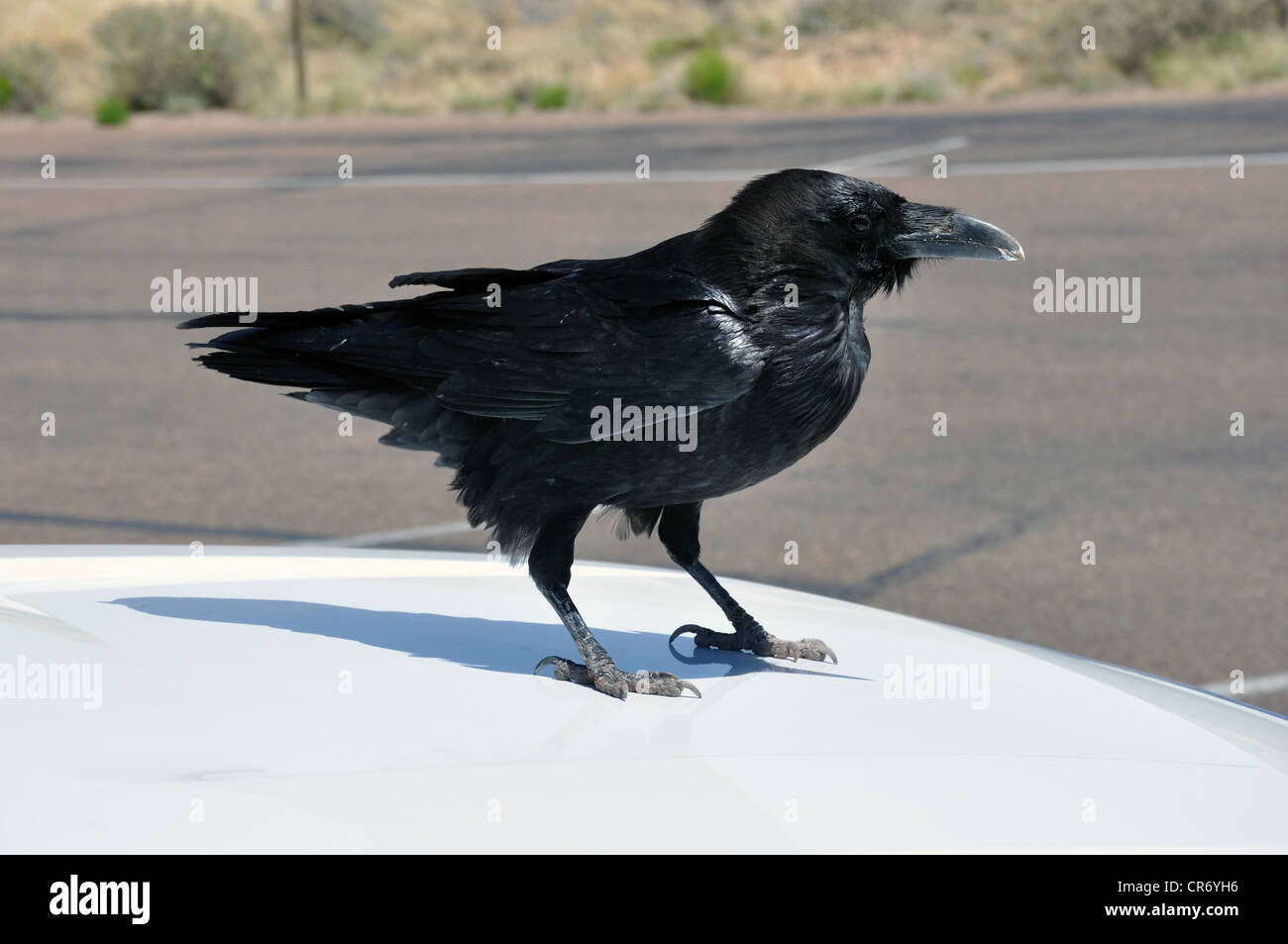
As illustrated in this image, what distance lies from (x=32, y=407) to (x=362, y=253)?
5896mm

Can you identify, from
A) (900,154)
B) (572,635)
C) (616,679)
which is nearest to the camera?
(616,679)

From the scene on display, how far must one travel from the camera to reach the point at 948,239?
2729 mm

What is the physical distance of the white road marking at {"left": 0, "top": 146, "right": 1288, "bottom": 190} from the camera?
20062mm

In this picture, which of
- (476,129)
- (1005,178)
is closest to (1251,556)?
(1005,178)

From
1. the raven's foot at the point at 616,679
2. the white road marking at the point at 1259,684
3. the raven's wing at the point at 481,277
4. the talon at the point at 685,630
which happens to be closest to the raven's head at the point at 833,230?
the raven's wing at the point at 481,277

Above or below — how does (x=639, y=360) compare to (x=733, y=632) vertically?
above

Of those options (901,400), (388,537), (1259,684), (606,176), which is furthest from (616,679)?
(606,176)

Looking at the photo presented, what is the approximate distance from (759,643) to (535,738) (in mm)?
802

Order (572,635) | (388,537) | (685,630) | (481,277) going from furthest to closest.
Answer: (388,537)
(481,277)
(685,630)
(572,635)

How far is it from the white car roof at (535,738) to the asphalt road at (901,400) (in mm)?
495

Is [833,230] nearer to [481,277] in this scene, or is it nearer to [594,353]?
[594,353]

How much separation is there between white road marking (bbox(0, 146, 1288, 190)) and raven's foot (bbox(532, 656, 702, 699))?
17.5m

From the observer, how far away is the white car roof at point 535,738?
1.65m

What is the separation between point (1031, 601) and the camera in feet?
21.7
